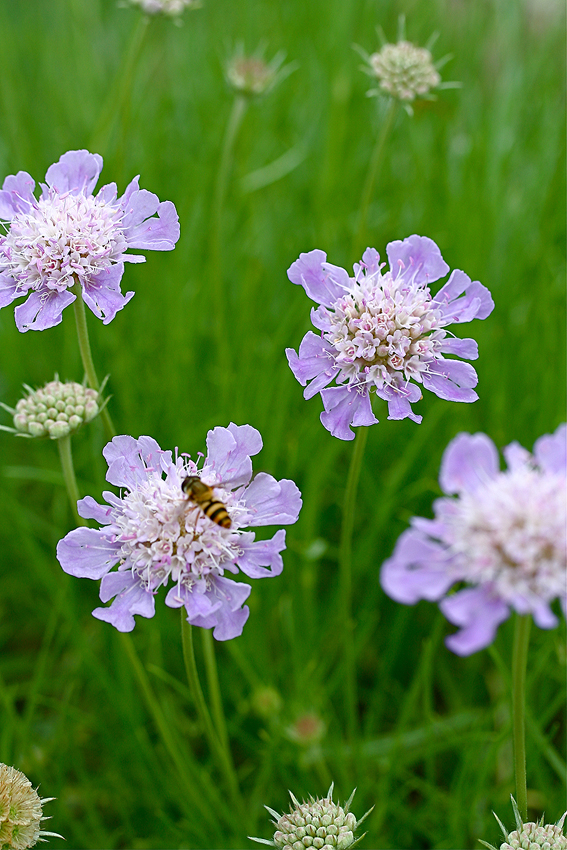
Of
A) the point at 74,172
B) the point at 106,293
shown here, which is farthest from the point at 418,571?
the point at 74,172

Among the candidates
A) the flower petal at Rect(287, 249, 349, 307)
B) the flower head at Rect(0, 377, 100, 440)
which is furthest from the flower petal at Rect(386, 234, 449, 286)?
the flower head at Rect(0, 377, 100, 440)

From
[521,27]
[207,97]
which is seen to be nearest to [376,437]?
[207,97]

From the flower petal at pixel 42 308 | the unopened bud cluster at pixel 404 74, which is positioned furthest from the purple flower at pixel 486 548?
the unopened bud cluster at pixel 404 74

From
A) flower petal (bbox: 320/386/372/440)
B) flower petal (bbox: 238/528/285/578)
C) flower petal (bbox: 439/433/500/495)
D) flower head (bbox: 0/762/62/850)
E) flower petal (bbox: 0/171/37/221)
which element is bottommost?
flower head (bbox: 0/762/62/850)

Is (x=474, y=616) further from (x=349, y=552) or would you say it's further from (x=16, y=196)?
(x=16, y=196)

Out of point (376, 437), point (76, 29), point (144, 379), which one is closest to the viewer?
point (376, 437)

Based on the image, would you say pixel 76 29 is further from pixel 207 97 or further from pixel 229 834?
pixel 229 834

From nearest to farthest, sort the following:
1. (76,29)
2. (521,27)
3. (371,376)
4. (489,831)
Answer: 1. (371,376)
2. (489,831)
3. (76,29)
4. (521,27)

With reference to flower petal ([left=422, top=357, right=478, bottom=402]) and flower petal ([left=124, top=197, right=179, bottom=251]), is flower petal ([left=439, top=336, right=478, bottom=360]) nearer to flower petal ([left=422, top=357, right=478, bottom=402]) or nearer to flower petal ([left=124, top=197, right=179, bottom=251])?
flower petal ([left=422, top=357, right=478, bottom=402])
